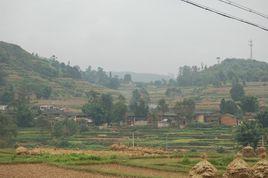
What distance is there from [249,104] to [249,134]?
3625 cm

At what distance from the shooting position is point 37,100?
368 ft

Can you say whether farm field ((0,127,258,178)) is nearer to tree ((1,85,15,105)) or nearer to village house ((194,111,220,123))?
village house ((194,111,220,123))

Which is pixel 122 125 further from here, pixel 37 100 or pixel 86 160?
pixel 86 160

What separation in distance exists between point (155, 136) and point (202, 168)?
49133 millimetres

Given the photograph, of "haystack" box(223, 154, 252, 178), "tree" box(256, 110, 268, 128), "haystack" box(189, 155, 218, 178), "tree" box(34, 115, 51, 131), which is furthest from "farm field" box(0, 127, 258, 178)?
"tree" box(256, 110, 268, 128)

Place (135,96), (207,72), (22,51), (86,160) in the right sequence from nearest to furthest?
(86,160), (135,96), (22,51), (207,72)

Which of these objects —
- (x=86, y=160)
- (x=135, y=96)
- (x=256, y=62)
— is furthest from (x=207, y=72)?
(x=86, y=160)

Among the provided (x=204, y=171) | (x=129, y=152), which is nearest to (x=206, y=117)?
(x=129, y=152)

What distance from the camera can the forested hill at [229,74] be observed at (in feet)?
484

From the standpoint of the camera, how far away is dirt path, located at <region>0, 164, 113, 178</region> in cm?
2767

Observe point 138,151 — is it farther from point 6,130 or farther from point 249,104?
point 249,104

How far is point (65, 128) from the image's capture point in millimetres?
73625

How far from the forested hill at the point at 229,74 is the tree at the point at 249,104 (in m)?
55.5

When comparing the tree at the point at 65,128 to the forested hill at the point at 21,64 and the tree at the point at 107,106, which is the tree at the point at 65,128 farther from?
the forested hill at the point at 21,64
